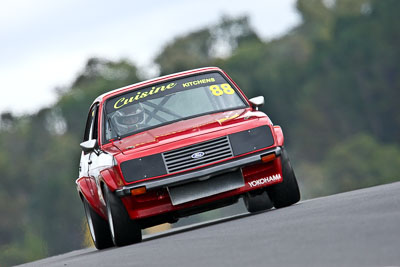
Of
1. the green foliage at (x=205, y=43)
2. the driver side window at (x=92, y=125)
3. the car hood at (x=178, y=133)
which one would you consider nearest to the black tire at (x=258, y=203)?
the car hood at (x=178, y=133)

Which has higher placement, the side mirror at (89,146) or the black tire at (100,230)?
the side mirror at (89,146)

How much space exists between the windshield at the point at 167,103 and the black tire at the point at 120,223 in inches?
49.1

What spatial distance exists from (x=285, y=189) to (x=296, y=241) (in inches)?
166

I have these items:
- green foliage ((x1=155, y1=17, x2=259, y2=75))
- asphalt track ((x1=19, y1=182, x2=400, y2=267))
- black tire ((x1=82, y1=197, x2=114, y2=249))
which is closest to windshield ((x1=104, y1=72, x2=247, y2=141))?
black tire ((x1=82, y1=197, x2=114, y2=249))

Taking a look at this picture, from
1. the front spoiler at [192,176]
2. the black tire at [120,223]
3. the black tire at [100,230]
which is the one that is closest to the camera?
the front spoiler at [192,176]

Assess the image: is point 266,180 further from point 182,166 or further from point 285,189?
point 182,166

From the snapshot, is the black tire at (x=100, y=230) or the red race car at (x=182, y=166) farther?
the black tire at (x=100, y=230)

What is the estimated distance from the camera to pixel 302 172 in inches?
3812

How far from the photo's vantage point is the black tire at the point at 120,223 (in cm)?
1280

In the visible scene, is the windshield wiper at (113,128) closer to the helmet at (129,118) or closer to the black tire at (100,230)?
the helmet at (129,118)

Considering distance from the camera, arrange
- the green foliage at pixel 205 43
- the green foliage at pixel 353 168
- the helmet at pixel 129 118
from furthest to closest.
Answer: the green foliage at pixel 205 43, the green foliage at pixel 353 168, the helmet at pixel 129 118

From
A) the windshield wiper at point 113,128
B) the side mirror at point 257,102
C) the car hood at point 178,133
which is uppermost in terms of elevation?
the windshield wiper at point 113,128

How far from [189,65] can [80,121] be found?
12.2 m

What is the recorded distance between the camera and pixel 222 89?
47.5 ft
